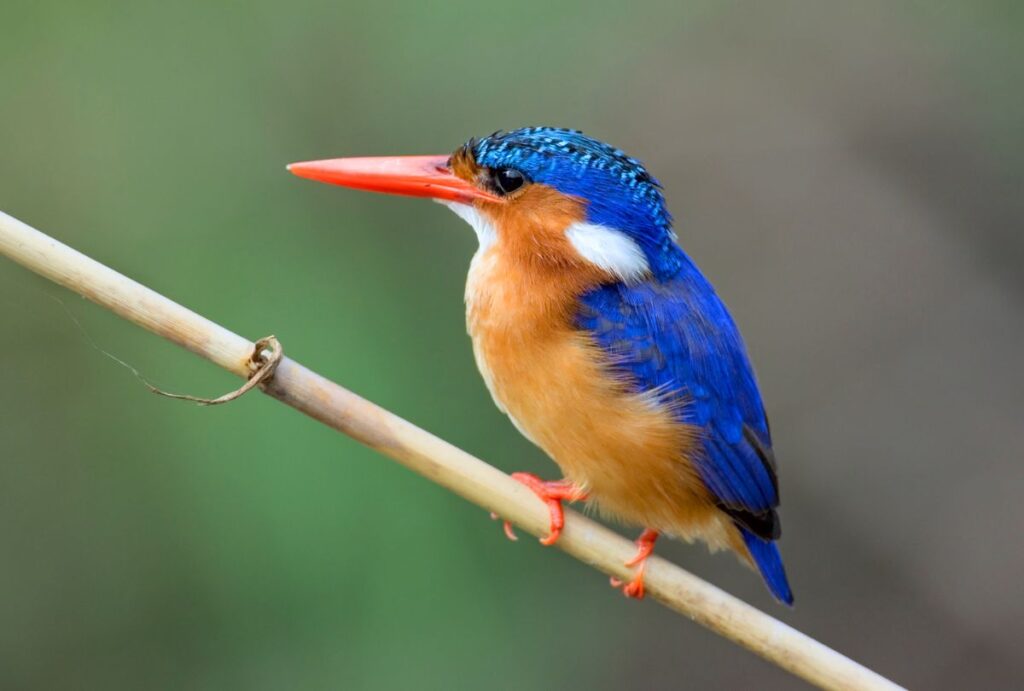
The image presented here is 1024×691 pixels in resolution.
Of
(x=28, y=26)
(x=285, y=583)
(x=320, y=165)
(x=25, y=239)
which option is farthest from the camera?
(x=28, y=26)

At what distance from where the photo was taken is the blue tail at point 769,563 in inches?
90.4

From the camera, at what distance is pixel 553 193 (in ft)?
7.39

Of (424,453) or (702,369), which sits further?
(702,369)

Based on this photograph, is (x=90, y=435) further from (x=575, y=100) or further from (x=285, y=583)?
(x=575, y=100)

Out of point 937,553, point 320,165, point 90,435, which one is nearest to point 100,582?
point 90,435

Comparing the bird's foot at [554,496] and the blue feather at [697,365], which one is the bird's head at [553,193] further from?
the bird's foot at [554,496]

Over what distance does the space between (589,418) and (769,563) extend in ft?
1.52

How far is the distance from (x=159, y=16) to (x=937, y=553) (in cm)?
273

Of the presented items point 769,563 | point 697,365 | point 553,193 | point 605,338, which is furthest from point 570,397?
point 769,563

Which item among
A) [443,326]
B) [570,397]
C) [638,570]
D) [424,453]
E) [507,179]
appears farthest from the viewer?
[443,326]

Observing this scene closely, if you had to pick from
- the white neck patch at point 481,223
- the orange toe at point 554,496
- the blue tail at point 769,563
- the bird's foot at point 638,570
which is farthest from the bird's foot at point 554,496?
the white neck patch at point 481,223

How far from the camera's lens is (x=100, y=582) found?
118 inches

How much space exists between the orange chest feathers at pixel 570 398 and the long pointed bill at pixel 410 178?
17cm

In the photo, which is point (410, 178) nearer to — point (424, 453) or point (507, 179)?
point (507, 179)
